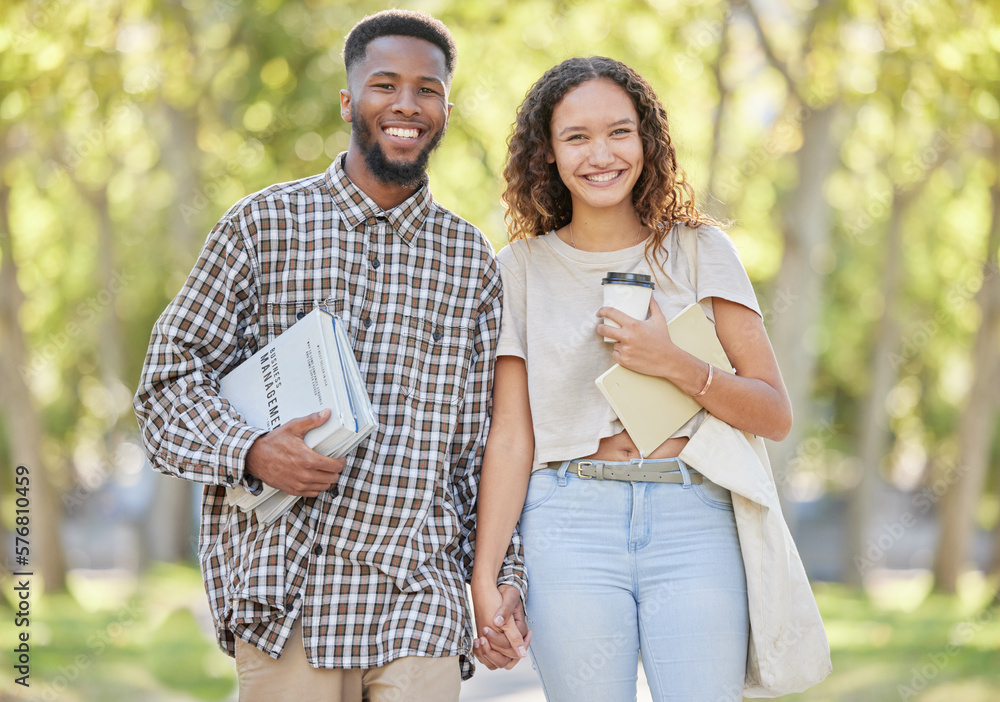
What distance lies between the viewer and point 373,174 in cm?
296

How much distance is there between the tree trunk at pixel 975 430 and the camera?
466 inches

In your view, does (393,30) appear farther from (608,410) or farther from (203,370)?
(608,410)

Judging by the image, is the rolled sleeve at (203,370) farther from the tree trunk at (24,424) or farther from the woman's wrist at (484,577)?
the tree trunk at (24,424)

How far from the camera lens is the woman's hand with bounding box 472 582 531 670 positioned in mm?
2729

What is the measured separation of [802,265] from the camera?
10078 millimetres

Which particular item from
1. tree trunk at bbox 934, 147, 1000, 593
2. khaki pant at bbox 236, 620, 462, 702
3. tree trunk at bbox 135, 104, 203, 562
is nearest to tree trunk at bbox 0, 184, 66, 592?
tree trunk at bbox 135, 104, 203, 562

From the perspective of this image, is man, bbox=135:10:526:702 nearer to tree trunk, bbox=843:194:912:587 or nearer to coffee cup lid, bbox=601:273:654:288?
coffee cup lid, bbox=601:273:654:288

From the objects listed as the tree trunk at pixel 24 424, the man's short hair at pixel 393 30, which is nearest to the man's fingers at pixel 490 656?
the man's short hair at pixel 393 30

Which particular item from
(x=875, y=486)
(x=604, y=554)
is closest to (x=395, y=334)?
(x=604, y=554)

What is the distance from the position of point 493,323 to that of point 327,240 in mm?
548

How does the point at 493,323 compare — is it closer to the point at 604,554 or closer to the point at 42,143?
the point at 604,554

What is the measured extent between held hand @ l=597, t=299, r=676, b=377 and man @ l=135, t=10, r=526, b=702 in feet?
1.38

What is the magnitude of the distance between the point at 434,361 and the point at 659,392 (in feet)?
2.12

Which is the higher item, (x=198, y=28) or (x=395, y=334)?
(x=198, y=28)
